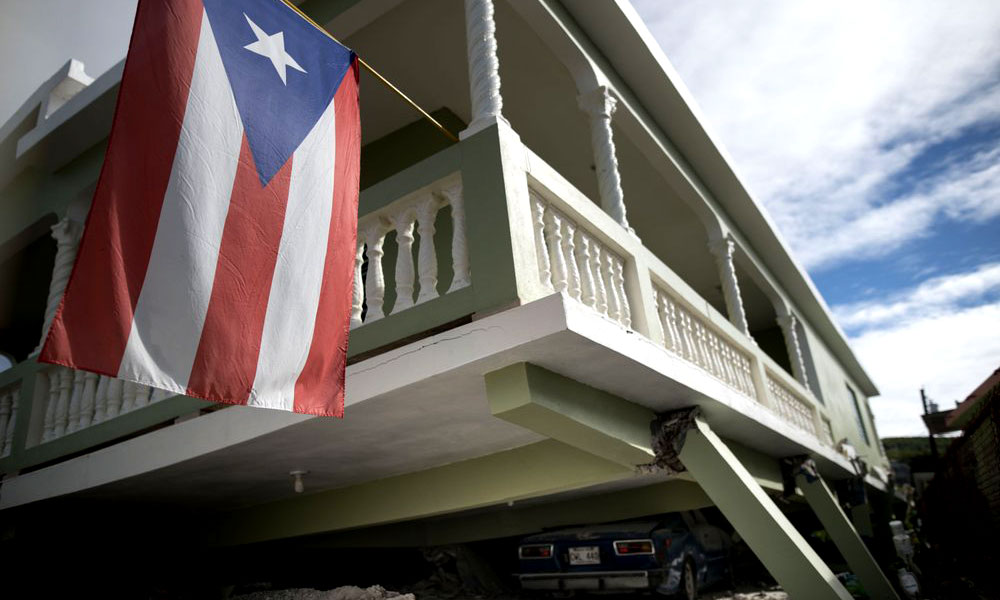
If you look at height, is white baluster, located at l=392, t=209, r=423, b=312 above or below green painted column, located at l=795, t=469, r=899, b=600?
above

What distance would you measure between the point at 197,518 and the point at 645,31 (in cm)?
636

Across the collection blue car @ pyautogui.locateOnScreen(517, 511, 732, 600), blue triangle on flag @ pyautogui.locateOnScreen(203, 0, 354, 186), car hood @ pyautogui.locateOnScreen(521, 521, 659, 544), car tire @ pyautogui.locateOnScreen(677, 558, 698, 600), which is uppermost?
blue triangle on flag @ pyautogui.locateOnScreen(203, 0, 354, 186)

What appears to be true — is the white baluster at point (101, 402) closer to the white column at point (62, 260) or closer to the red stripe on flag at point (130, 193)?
the white column at point (62, 260)

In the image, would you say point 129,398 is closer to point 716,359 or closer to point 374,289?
point 374,289

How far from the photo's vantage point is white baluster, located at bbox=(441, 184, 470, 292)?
12.7 ft

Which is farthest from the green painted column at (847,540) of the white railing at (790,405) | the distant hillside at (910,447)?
A: the distant hillside at (910,447)

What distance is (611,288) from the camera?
4668 millimetres

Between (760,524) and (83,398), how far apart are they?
547 centimetres

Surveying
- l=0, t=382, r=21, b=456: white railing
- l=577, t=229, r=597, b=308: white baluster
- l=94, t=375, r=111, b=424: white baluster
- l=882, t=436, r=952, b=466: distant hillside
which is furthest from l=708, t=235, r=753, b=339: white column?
l=882, t=436, r=952, b=466: distant hillside

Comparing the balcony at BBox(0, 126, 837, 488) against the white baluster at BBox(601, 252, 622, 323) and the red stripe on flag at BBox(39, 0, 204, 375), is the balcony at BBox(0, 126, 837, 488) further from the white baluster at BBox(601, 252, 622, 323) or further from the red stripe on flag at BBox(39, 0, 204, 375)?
the red stripe on flag at BBox(39, 0, 204, 375)

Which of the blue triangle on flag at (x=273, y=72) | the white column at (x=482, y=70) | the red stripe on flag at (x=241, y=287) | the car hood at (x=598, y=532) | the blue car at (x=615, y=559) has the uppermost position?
the white column at (x=482, y=70)

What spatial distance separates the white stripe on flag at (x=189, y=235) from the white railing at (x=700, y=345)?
3.29 meters

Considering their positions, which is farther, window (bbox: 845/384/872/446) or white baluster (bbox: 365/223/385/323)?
window (bbox: 845/384/872/446)

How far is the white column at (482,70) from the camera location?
4.11 m
